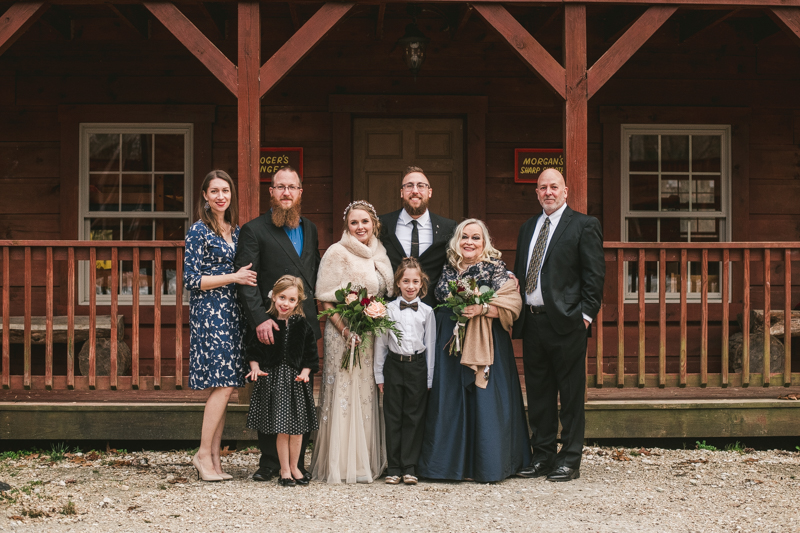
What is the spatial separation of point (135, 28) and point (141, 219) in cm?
179

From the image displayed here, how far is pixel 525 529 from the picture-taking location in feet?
12.2

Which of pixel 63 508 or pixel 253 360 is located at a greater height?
pixel 253 360

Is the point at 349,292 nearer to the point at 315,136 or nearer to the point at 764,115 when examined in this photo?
the point at 315,136

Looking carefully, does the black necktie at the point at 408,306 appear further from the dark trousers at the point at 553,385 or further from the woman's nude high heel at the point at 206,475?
the woman's nude high heel at the point at 206,475

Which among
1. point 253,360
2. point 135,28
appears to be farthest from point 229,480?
point 135,28

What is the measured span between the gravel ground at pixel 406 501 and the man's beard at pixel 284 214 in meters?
1.60

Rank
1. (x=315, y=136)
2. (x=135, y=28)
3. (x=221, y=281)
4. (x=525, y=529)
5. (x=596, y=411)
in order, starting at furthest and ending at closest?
1. (x=315, y=136)
2. (x=135, y=28)
3. (x=596, y=411)
4. (x=221, y=281)
5. (x=525, y=529)

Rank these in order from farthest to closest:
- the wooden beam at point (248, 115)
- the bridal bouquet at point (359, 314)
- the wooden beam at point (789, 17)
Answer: the wooden beam at point (789, 17)
the wooden beam at point (248, 115)
the bridal bouquet at point (359, 314)

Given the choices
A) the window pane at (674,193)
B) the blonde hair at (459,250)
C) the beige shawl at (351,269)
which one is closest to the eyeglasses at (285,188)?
the beige shawl at (351,269)

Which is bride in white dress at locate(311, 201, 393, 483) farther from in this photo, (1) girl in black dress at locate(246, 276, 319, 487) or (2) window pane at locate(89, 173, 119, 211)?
(2) window pane at locate(89, 173, 119, 211)

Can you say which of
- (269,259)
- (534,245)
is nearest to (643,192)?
(534,245)

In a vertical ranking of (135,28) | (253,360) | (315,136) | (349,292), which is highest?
(135,28)

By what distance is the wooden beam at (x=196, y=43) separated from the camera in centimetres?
516

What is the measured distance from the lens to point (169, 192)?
725cm
